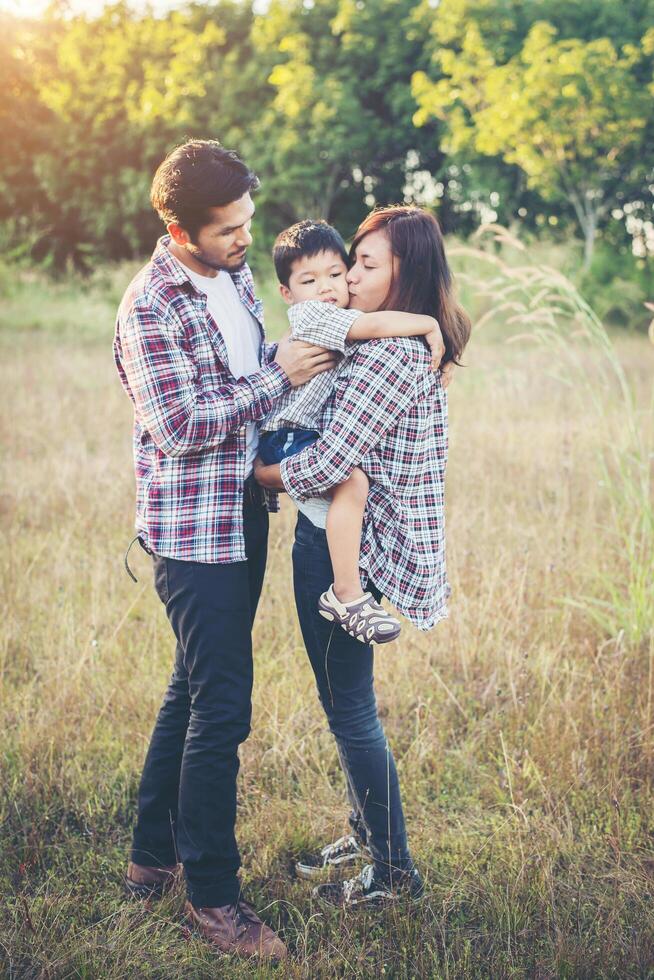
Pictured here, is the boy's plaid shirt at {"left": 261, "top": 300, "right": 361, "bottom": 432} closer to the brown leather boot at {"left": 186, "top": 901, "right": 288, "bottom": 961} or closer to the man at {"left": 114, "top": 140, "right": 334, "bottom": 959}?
the man at {"left": 114, "top": 140, "right": 334, "bottom": 959}

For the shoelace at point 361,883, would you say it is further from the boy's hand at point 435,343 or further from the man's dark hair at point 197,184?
the man's dark hair at point 197,184

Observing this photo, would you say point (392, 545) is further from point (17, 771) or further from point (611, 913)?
point (17, 771)

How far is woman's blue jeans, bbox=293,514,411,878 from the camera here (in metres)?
2.18

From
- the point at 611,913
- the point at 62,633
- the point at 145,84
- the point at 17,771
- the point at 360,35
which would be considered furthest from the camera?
the point at 145,84

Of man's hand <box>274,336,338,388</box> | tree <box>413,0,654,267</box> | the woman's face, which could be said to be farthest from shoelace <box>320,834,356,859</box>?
tree <box>413,0,654,267</box>

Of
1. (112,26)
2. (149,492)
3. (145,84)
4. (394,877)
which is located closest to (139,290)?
(149,492)

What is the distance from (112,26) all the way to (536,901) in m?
24.5

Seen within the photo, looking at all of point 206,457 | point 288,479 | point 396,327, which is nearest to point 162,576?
point 206,457

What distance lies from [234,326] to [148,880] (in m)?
1.60

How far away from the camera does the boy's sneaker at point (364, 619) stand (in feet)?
6.75

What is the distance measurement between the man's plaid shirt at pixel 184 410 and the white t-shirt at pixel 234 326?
40 millimetres

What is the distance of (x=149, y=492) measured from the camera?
2.21m

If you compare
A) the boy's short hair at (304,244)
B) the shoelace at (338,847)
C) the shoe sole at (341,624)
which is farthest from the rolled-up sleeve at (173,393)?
the shoelace at (338,847)

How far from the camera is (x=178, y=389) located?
210 cm
